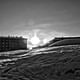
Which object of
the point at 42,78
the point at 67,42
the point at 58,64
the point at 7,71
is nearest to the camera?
the point at 42,78

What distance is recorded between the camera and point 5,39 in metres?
10.2

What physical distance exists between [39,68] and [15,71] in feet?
0.94

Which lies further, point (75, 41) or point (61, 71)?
point (75, 41)

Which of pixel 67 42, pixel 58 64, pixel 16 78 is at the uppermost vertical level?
pixel 67 42

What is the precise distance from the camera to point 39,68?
1074 millimetres

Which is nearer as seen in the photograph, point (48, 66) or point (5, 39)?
point (48, 66)

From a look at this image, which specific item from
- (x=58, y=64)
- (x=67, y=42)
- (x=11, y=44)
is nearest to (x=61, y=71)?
(x=58, y=64)

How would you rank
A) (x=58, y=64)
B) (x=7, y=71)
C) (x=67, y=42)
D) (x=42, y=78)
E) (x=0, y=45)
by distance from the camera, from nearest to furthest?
1. (x=42, y=78)
2. (x=58, y=64)
3. (x=7, y=71)
4. (x=67, y=42)
5. (x=0, y=45)

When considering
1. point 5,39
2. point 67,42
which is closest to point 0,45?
point 5,39

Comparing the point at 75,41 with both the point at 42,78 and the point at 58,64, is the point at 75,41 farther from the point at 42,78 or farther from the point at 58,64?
the point at 42,78

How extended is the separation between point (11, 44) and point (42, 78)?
9.73 m

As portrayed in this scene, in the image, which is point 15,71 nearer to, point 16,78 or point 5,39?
point 16,78

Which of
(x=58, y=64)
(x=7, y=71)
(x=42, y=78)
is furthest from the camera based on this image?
(x=7, y=71)

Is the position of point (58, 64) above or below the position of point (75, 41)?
below
